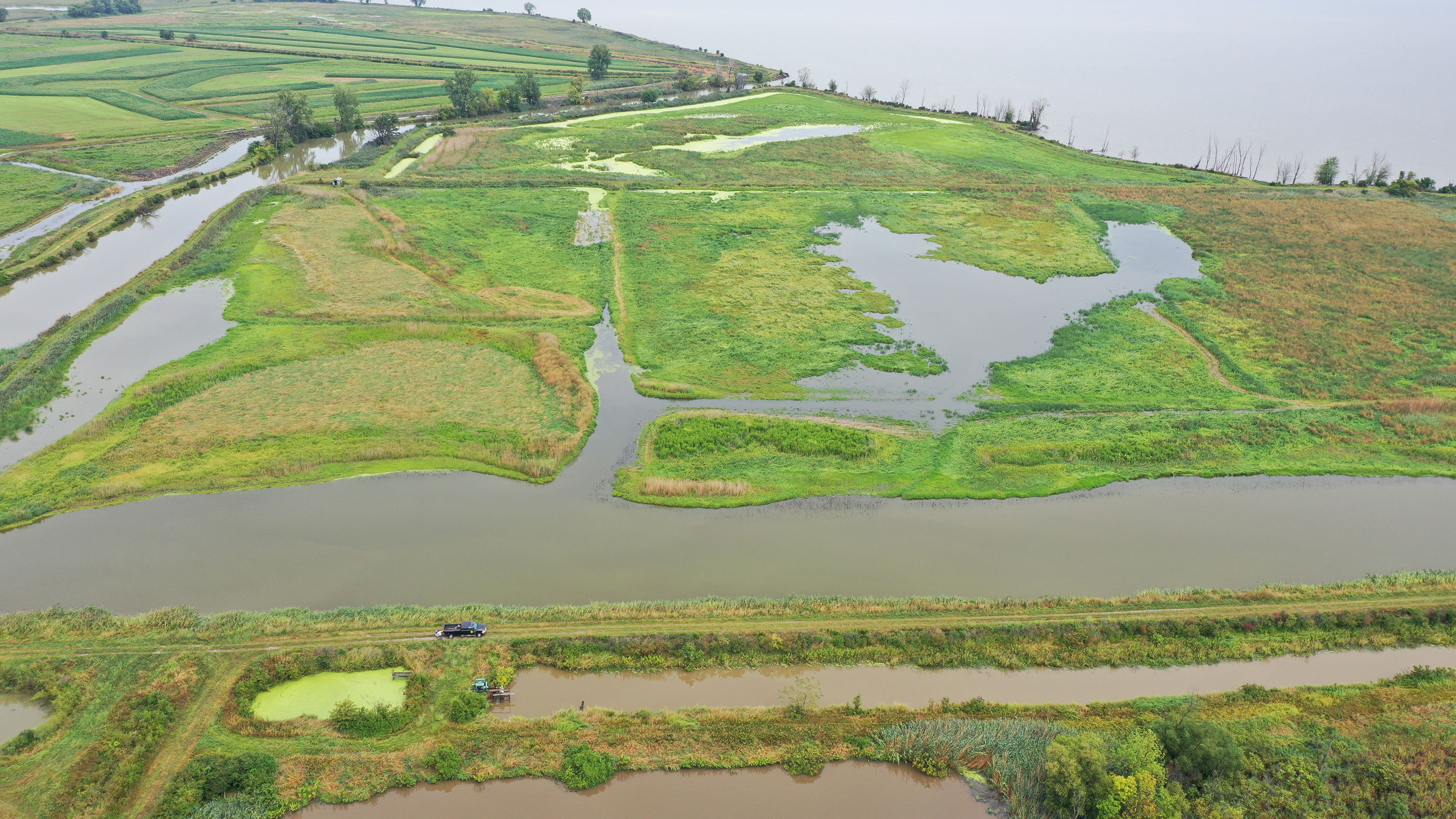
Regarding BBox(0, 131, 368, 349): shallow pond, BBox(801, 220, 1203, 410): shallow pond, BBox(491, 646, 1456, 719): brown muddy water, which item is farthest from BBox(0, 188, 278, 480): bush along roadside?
BBox(801, 220, 1203, 410): shallow pond

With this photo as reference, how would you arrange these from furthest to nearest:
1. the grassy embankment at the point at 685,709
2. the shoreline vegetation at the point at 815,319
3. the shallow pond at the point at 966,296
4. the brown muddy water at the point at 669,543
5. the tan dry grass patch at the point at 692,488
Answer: the shallow pond at the point at 966,296 < the shoreline vegetation at the point at 815,319 < the tan dry grass patch at the point at 692,488 < the brown muddy water at the point at 669,543 < the grassy embankment at the point at 685,709

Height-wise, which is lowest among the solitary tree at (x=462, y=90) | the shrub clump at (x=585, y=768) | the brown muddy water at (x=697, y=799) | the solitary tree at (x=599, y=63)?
the brown muddy water at (x=697, y=799)

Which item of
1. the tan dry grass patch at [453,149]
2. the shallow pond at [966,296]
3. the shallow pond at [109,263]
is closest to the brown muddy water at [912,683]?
the shallow pond at [966,296]

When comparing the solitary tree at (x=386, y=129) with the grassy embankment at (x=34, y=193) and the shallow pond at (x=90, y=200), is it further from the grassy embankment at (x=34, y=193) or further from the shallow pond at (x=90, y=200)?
the grassy embankment at (x=34, y=193)

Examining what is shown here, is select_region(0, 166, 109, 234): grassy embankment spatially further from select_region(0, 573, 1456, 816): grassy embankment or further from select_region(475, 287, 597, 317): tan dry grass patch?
select_region(0, 573, 1456, 816): grassy embankment

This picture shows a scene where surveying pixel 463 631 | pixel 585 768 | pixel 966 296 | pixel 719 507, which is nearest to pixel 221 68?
pixel 966 296

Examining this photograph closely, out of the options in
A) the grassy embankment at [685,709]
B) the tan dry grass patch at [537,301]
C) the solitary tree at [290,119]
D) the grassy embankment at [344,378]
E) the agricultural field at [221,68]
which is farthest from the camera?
the solitary tree at [290,119]

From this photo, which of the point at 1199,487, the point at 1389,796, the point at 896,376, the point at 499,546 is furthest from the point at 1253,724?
the point at 499,546

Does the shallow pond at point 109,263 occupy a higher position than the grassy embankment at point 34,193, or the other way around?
the grassy embankment at point 34,193
